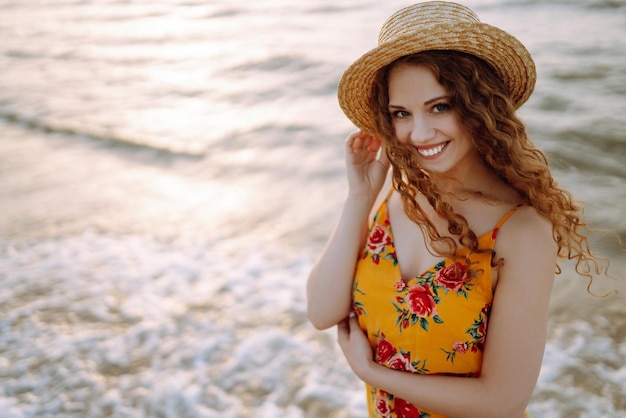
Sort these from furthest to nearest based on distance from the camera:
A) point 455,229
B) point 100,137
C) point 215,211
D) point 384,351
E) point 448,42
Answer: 1. point 100,137
2. point 215,211
3. point 384,351
4. point 455,229
5. point 448,42

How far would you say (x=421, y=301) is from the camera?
1941 mm

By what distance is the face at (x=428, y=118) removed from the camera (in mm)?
1826

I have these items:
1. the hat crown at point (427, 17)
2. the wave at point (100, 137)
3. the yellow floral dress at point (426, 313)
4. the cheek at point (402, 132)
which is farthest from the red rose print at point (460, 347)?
the wave at point (100, 137)

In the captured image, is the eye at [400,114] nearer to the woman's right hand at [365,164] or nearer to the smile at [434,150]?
the smile at [434,150]

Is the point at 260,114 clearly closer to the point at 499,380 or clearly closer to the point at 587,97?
the point at 587,97

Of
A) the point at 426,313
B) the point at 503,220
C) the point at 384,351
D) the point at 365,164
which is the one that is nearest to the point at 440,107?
the point at 503,220

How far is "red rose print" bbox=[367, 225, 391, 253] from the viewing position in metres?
2.14

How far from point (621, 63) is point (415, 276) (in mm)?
5927

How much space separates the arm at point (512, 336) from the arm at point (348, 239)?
412mm

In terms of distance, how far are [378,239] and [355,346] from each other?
366mm

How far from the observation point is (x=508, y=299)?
1811 millimetres

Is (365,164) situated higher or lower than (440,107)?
lower

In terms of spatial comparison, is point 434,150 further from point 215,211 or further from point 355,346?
point 215,211

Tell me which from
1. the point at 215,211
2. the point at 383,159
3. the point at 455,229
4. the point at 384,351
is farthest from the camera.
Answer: the point at 215,211
